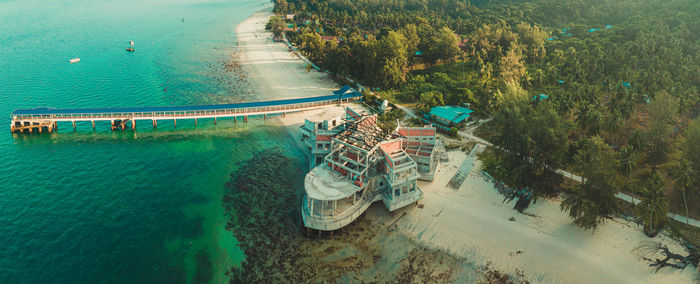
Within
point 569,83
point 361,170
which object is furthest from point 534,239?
point 569,83

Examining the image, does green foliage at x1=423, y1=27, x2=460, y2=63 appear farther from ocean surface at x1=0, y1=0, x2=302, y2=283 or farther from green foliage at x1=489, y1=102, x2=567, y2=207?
green foliage at x1=489, y1=102, x2=567, y2=207

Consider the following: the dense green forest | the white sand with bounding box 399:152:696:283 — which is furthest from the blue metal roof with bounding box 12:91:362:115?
the white sand with bounding box 399:152:696:283

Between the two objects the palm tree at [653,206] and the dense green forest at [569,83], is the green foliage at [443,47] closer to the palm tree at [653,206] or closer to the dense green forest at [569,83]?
the dense green forest at [569,83]

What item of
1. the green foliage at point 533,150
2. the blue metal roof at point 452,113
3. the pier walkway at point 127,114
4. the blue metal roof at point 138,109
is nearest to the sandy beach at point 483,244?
the green foliage at point 533,150

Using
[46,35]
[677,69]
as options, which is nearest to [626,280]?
[677,69]

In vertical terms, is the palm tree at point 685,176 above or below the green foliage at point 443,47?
below

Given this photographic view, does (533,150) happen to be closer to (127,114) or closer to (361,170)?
(361,170)

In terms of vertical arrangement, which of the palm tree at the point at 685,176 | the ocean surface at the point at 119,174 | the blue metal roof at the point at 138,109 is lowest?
the ocean surface at the point at 119,174

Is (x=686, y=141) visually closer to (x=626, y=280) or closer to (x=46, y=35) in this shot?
(x=626, y=280)
